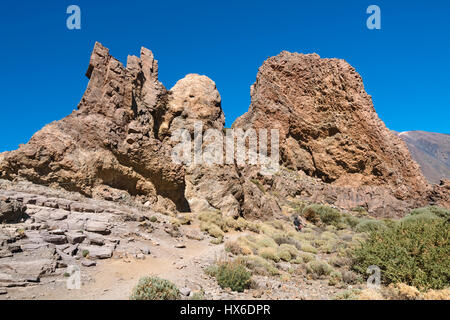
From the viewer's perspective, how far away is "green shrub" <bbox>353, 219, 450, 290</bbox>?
7797 millimetres

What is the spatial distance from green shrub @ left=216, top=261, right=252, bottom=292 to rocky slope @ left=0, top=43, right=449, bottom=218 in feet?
30.9

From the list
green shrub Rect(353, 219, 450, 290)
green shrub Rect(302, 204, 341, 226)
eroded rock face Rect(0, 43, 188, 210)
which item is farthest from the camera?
green shrub Rect(302, 204, 341, 226)

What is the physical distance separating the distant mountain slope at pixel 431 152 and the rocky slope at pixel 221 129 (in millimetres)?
70062

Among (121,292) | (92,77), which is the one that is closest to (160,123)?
(92,77)

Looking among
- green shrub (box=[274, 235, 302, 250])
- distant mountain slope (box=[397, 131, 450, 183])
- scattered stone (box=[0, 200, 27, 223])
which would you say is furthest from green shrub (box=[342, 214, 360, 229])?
distant mountain slope (box=[397, 131, 450, 183])

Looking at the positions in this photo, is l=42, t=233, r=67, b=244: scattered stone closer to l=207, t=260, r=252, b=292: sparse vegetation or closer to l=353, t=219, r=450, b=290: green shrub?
l=207, t=260, r=252, b=292: sparse vegetation

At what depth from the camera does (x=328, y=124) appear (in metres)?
40.0

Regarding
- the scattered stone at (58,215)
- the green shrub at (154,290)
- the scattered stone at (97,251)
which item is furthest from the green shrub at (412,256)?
the scattered stone at (58,215)

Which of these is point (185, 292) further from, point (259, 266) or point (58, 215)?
point (58, 215)

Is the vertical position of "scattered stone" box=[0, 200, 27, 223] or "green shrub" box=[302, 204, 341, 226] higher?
"scattered stone" box=[0, 200, 27, 223]

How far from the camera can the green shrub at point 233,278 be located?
24.6ft

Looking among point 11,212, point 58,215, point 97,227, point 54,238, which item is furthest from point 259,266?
point 11,212

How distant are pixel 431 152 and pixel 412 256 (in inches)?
6077
